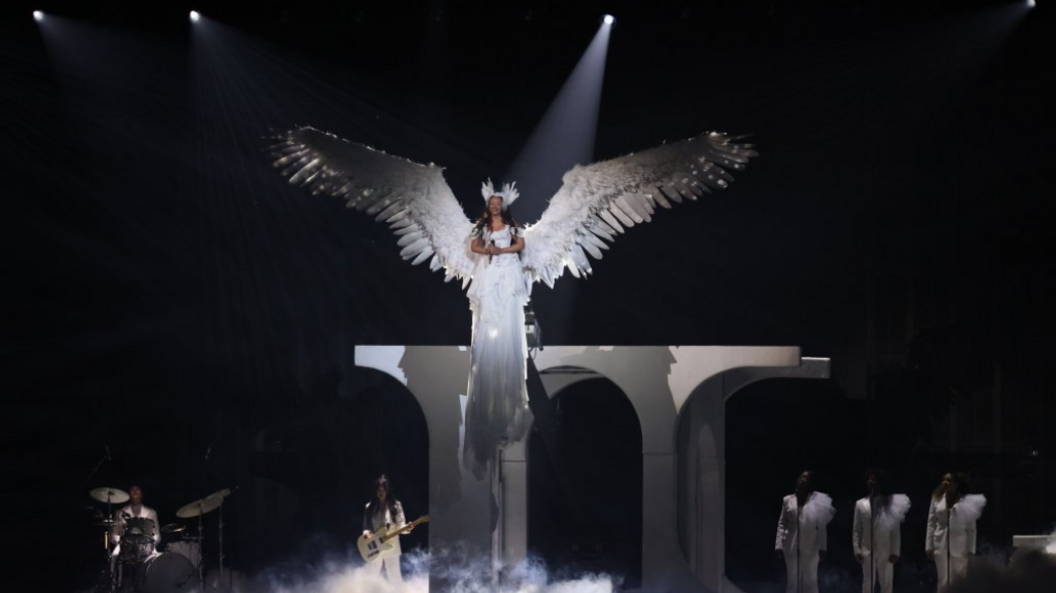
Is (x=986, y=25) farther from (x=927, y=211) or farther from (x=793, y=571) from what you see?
(x=793, y=571)

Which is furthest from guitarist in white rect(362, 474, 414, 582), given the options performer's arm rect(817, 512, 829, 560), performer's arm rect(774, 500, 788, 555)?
performer's arm rect(817, 512, 829, 560)

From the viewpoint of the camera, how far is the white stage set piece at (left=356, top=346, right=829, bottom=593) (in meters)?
9.24

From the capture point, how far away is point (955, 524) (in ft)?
33.6

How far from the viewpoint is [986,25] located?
11.0 metres

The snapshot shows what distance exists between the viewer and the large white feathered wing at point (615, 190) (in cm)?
905

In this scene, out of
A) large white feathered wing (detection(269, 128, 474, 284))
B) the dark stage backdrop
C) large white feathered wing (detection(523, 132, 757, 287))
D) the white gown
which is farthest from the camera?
the dark stage backdrop

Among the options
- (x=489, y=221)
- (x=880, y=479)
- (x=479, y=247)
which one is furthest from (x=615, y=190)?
(x=880, y=479)

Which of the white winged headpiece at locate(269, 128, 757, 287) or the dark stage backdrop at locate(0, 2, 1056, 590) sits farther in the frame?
the dark stage backdrop at locate(0, 2, 1056, 590)

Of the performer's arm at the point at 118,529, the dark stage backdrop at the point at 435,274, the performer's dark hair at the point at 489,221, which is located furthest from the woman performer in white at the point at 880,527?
the performer's arm at the point at 118,529

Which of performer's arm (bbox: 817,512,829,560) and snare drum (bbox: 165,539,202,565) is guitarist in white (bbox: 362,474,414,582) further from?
performer's arm (bbox: 817,512,829,560)

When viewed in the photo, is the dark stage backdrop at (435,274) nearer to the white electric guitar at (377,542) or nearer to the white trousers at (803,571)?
the white trousers at (803,571)

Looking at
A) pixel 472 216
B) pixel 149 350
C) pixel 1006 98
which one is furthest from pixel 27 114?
pixel 1006 98

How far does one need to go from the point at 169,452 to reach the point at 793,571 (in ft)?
18.4

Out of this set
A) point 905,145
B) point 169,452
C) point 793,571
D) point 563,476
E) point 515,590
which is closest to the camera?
point 515,590
